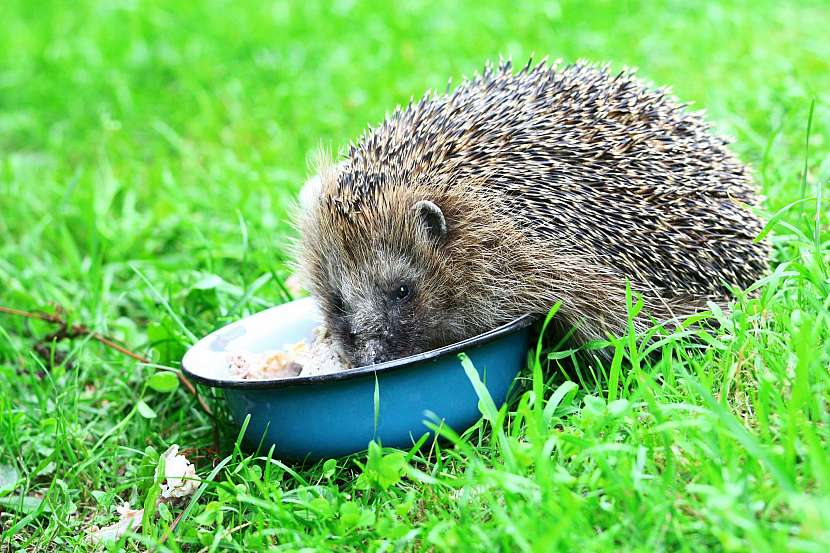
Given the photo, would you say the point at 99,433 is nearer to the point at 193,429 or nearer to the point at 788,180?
the point at 193,429

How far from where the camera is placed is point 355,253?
137 inches

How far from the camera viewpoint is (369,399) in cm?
295

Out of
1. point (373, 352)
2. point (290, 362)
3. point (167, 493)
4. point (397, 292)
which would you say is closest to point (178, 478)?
point (167, 493)

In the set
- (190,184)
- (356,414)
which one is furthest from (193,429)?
(190,184)

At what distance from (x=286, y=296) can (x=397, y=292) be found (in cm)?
92

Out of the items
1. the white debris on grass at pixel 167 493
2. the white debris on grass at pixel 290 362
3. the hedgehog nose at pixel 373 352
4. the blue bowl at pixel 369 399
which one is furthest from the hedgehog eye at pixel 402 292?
the white debris on grass at pixel 167 493

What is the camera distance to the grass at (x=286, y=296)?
7.66ft

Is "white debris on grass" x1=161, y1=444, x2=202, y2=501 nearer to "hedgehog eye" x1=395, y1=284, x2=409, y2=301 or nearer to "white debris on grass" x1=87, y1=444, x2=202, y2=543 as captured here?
"white debris on grass" x1=87, y1=444, x2=202, y2=543

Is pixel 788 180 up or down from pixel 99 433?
up

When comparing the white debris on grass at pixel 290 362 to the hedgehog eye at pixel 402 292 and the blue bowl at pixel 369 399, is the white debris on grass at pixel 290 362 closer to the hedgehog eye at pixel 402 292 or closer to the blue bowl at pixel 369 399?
the blue bowl at pixel 369 399

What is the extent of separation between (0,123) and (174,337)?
13.2 ft

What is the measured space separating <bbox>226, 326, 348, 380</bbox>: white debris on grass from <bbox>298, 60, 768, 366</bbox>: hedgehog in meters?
0.07

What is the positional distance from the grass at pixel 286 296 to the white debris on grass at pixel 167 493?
0.20 ft

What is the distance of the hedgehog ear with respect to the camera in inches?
132
